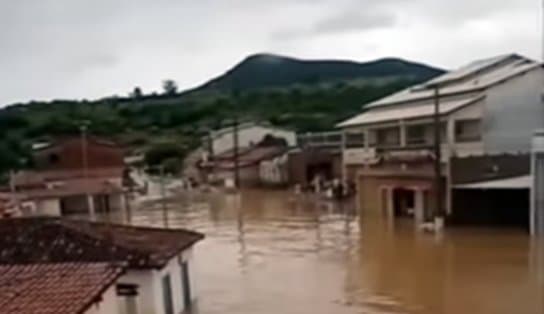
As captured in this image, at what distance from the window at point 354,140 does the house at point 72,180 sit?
41.9ft

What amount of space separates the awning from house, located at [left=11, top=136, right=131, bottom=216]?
16.6m

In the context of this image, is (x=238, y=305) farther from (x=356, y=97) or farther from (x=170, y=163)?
(x=356, y=97)

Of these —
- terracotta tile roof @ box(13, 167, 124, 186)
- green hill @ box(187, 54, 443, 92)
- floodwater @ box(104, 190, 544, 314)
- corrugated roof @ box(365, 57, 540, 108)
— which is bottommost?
floodwater @ box(104, 190, 544, 314)

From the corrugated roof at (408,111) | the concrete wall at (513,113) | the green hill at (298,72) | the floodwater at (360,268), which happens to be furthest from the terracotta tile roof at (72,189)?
the green hill at (298,72)

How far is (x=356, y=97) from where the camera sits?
93000 millimetres

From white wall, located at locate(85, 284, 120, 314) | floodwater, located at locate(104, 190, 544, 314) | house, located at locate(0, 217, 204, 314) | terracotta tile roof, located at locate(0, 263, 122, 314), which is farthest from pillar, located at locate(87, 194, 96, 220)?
terracotta tile roof, located at locate(0, 263, 122, 314)

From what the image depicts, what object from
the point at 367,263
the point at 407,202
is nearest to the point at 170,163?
the point at 407,202

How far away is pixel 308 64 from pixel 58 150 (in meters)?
94.9

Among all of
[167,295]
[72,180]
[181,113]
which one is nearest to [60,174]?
[72,180]

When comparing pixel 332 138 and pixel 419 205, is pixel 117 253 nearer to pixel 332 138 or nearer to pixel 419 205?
pixel 419 205

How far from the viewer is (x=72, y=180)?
48.2 meters

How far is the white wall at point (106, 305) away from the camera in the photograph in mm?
10319

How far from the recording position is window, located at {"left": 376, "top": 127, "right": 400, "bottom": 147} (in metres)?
37.2

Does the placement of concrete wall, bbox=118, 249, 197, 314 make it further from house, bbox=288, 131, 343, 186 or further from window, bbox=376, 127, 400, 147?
house, bbox=288, 131, 343, 186
